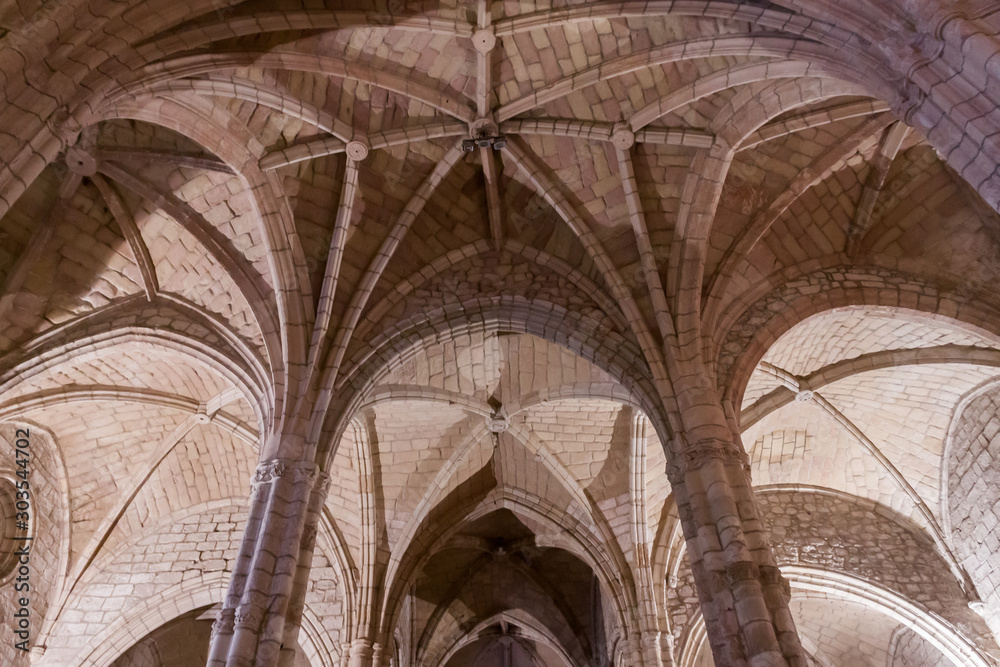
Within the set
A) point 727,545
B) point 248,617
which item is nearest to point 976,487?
point 727,545

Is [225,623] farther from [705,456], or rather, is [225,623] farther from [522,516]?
[522,516]

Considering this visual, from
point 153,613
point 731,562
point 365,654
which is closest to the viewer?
point 731,562

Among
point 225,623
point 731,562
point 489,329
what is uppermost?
point 489,329

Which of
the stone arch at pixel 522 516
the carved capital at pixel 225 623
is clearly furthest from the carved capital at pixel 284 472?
the stone arch at pixel 522 516

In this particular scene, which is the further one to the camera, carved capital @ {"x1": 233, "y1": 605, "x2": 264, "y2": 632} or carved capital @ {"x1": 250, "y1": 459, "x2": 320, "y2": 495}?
carved capital @ {"x1": 250, "y1": 459, "x2": 320, "y2": 495}

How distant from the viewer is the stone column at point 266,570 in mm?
6004

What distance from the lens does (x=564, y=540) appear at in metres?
12.7

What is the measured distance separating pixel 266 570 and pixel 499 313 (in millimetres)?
4079

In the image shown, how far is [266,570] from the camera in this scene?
253 inches

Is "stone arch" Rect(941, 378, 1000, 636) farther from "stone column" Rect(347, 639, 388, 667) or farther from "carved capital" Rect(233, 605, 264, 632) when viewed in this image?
"carved capital" Rect(233, 605, 264, 632)

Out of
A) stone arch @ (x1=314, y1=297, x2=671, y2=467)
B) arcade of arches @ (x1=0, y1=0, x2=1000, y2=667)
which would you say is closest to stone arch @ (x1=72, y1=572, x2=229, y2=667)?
arcade of arches @ (x1=0, y1=0, x2=1000, y2=667)

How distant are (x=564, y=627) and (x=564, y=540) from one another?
3.62m

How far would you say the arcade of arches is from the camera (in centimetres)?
611

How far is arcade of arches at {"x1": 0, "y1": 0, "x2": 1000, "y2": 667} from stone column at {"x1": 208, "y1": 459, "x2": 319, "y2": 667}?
0.10 feet
